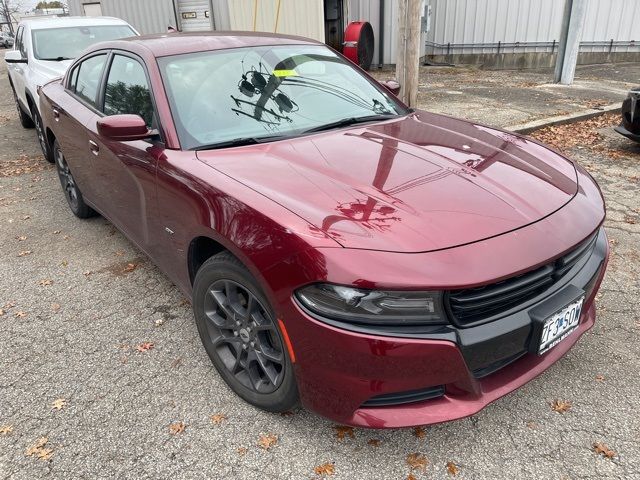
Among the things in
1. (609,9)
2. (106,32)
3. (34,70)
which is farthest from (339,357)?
(609,9)

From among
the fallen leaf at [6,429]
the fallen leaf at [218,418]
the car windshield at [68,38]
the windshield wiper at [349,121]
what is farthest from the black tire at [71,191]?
the fallen leaf at [218,418]

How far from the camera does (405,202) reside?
2020 mm

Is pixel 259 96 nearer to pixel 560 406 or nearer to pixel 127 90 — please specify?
pixel 127 90

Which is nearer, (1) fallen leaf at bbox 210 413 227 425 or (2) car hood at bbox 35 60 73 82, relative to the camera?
(1) fallen leaf at bbox 210 413 227 425

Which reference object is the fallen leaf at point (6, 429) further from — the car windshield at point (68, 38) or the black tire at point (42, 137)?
the car windshield at point (68, 38)

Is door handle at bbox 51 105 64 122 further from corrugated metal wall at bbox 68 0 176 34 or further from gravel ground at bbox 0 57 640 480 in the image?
corrugated metal wall at bbox 68 0 176 34

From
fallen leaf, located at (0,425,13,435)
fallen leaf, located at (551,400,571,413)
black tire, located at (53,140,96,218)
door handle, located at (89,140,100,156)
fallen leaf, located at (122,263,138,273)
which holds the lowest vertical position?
fallen leaf, located at (122,263,138,273)

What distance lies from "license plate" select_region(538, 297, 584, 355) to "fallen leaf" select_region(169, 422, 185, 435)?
5.14 feet

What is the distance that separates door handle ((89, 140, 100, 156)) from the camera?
342 cm

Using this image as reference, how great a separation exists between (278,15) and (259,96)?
9450mm

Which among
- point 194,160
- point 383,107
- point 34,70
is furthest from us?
point 34,70

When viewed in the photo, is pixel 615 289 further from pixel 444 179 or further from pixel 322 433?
pixel 322 433

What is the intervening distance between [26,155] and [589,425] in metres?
7.42

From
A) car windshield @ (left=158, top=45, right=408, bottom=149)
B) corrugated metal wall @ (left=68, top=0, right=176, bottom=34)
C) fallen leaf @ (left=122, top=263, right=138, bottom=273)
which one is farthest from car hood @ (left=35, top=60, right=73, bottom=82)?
corrugated metal wall @ (left=68, top=0, right=176, bottom=34)
